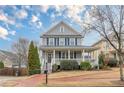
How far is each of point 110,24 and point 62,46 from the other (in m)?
0.99

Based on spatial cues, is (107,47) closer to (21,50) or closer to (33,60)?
(33,60)

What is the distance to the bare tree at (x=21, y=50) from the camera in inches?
430

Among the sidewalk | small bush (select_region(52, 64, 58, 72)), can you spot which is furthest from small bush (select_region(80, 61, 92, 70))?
the sidewalk

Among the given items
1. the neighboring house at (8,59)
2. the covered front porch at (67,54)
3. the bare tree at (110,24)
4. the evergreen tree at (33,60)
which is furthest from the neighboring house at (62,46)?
the neighboring house at (8,59)

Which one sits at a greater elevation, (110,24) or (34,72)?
(110,24)

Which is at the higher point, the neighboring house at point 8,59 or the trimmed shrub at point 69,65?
the neighboring house at point 8,59

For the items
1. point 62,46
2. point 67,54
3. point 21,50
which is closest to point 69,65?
point 67,54

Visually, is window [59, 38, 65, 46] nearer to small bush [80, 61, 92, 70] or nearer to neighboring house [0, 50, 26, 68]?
small bush [80, 61, 92, 70]

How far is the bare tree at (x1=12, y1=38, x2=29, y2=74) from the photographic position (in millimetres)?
10914

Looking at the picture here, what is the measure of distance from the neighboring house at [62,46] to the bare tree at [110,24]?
343 mm

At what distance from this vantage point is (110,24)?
35.7ft

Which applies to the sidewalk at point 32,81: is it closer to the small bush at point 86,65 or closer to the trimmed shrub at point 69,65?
the trimmed shrub at point 69,65
